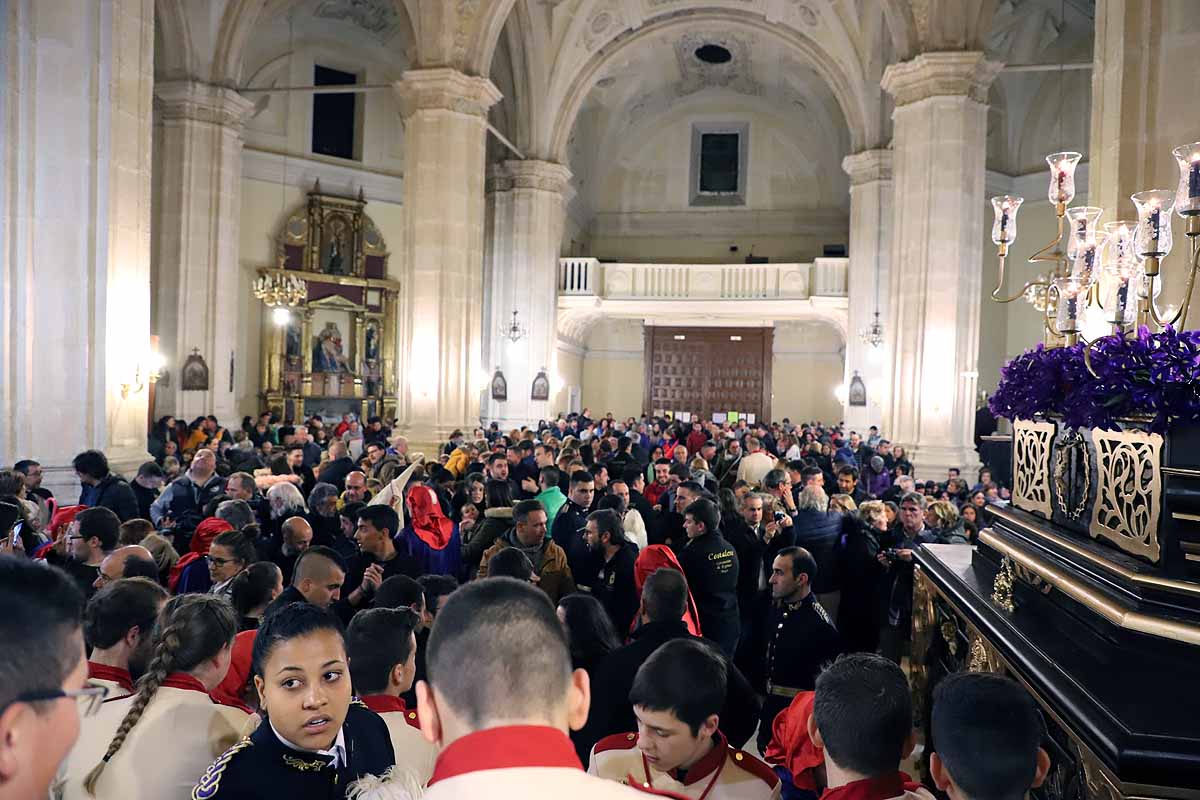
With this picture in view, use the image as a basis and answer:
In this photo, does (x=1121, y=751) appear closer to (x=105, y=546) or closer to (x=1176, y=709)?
(x=1176, y=709)

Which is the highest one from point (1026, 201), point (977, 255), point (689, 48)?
point (689, 48)

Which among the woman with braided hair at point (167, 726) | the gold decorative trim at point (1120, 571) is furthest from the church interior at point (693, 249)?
the woman with braided hair at point (167, 726)

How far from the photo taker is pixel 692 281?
84.2 ft

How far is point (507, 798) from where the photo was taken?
1.27 m

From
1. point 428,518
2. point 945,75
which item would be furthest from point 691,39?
point 428,518

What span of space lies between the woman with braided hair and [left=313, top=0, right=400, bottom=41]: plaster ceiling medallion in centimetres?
2225

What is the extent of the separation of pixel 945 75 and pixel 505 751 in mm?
15339

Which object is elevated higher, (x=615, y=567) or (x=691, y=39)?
(x=691, y=39)

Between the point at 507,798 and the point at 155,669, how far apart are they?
1604 mm

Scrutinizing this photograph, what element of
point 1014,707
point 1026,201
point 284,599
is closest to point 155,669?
point 284,599

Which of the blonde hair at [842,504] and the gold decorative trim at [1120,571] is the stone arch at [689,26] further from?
the gold decorative trim at [1120,571]

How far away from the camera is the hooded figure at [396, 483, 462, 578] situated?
5.68 meters

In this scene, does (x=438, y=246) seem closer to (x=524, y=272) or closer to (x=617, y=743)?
(x=524, y=272)

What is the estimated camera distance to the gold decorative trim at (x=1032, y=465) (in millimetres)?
4457
